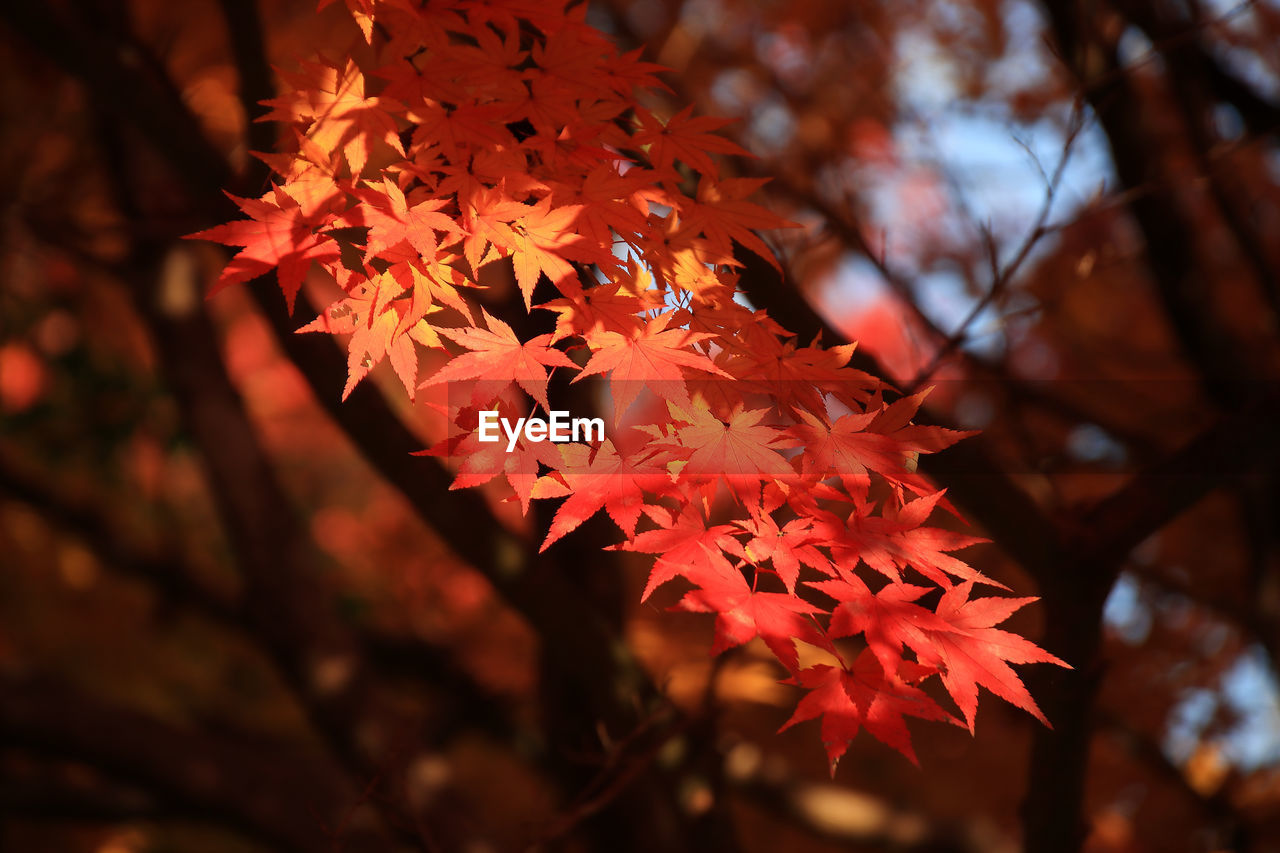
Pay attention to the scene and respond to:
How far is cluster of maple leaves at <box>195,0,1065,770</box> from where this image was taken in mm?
1095

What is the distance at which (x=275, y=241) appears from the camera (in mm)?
1093

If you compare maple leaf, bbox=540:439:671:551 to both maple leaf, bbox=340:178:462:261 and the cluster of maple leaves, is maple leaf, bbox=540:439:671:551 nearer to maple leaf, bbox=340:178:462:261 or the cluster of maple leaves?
the cluster of maple leaves

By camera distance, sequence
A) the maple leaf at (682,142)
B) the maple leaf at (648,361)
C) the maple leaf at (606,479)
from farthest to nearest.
A: the maple leaf at (682,142), the maple leaf at (606,479), the maple leaf at (648,361)

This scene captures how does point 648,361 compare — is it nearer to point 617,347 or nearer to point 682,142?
point 617,347

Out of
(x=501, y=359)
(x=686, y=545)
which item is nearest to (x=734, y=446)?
(x=686, y=545)

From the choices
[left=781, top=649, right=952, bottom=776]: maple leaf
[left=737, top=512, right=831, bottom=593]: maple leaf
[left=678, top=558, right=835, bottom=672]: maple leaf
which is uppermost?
[left=737, top=512, right=831, bottom=593]: maple leaf

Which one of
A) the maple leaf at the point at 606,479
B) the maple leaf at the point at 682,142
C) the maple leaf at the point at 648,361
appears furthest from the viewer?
the maple leaf at the point at 682,142

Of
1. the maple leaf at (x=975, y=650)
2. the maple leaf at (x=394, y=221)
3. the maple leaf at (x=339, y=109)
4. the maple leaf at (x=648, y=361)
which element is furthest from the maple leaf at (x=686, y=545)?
the maple leaf at (x=339, y=109)

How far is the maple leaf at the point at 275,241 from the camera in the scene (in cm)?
106

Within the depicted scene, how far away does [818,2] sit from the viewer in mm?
4395

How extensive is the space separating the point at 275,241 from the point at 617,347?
465 mm

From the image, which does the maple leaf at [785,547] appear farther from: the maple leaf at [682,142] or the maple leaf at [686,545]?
the maple leaf at [682,142]

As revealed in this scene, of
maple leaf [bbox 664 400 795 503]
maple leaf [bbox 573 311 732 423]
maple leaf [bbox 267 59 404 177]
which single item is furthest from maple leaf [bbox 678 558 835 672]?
maple leaf [bbox 267 59 404 177]

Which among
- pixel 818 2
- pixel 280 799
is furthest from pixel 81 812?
pixel 818 2
